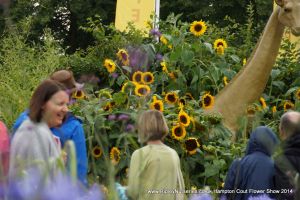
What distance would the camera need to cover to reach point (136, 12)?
34.8 ft

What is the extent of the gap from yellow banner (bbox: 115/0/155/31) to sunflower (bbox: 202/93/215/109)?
434 cm

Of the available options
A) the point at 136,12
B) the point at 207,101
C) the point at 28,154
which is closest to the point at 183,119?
the point at 207,101

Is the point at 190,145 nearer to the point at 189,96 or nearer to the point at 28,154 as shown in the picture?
the point at 189,96

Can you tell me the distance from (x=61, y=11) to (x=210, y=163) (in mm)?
15460

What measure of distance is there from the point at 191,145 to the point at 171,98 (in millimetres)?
650

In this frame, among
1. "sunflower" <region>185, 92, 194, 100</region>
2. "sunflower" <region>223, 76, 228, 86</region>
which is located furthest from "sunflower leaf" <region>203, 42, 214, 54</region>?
"sunflower" <region>185, 92, 194, 100</region>

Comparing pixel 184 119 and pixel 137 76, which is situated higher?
pixel 137 76

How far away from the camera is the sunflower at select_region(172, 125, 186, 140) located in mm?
5801

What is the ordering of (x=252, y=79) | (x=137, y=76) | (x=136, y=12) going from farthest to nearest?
(x=136, y=12), (x=137, y=76), (x=252, y=79)

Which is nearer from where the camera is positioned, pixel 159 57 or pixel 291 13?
pixel 291 13

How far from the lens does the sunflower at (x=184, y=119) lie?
5.84 meters

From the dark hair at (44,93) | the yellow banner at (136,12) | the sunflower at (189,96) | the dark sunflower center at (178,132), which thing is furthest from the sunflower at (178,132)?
the yellow banner at (136,12)

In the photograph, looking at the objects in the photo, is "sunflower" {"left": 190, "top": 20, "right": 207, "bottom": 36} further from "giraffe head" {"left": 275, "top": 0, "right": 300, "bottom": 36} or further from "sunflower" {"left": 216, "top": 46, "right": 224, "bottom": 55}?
"giraffe head" {"left": 275, "top": 0, "right": 300, "bottom": 36}

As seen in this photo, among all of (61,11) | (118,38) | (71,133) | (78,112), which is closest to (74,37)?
(61,11)
